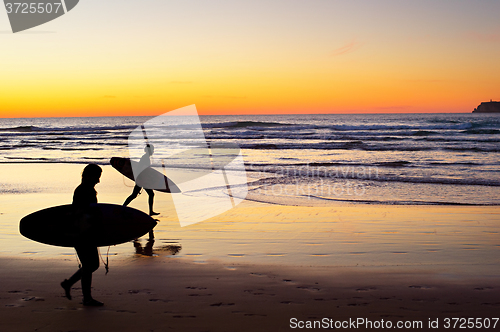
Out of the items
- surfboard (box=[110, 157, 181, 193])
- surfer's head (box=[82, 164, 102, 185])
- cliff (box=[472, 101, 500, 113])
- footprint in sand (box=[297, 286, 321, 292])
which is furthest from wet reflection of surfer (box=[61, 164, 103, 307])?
cliff (box=[472, 101, 500, 113])

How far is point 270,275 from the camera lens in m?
4.56

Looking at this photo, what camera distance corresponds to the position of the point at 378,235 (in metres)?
6.32

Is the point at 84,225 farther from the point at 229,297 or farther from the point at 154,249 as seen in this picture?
the point at 154,249

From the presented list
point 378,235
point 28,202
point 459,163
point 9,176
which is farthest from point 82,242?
point 459,163

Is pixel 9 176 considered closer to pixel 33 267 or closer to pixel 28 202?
pixel 28 202

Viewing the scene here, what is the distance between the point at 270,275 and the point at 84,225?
83.4 inches

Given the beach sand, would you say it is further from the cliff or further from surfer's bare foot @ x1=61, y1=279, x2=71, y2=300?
the cliff

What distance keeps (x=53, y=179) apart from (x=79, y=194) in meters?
10.5

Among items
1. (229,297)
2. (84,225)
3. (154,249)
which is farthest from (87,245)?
(154,249)

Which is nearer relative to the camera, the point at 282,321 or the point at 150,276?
the point at 282,321

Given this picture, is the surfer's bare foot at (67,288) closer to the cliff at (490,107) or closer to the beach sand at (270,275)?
the beach sand at (270,275)

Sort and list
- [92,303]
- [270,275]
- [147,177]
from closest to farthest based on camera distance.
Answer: [92,303]
[270,275]
[147,177]

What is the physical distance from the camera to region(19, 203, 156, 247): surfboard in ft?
12.2

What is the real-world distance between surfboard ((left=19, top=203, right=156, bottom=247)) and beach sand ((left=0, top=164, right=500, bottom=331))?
1.48 ft
